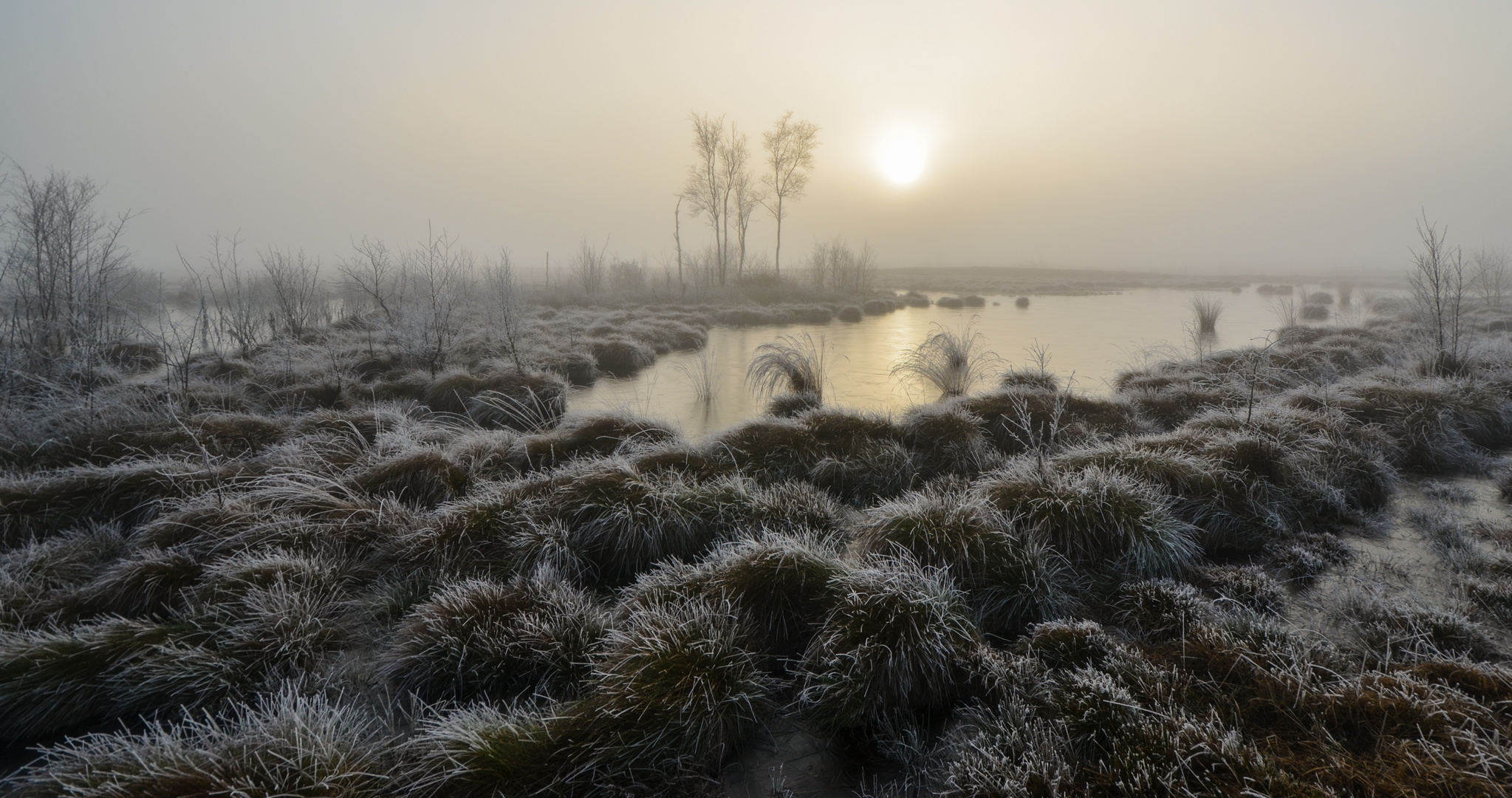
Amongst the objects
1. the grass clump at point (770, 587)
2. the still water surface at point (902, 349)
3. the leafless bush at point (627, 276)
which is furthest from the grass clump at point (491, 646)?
the leafless bush at point (627, 276)

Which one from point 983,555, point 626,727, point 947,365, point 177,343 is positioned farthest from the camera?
point 947,365

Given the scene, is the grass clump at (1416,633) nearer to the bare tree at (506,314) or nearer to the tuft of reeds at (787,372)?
the tuft of reeds at (787,372)

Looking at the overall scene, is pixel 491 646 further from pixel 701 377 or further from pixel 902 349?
pixel 902 349

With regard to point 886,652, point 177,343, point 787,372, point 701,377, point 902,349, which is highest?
point 177,343

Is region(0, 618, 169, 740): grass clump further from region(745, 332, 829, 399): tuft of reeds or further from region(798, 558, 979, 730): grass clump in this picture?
region(745, 332, 829, 399): tuft of reeds

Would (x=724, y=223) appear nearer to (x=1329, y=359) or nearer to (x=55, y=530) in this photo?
(x=1329, y=359)

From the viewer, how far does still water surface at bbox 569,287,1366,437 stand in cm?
927

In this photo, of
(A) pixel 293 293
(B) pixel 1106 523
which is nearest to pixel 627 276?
(A) pixel 293 293

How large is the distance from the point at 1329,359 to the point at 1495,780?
33.7 ft

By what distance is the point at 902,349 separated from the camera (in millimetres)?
14453

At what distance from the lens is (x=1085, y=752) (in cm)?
216

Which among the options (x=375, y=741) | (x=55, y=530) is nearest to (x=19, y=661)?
(x=375, y=741)

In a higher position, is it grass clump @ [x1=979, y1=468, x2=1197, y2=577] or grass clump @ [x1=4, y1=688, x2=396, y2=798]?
grass clump @ [x1=979, y1=468, x2=1197, y2=577]

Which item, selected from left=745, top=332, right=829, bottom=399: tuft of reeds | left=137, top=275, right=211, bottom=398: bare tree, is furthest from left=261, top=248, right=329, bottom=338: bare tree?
left=745, top=332, right=829, bottom=399: tuft of reeds
